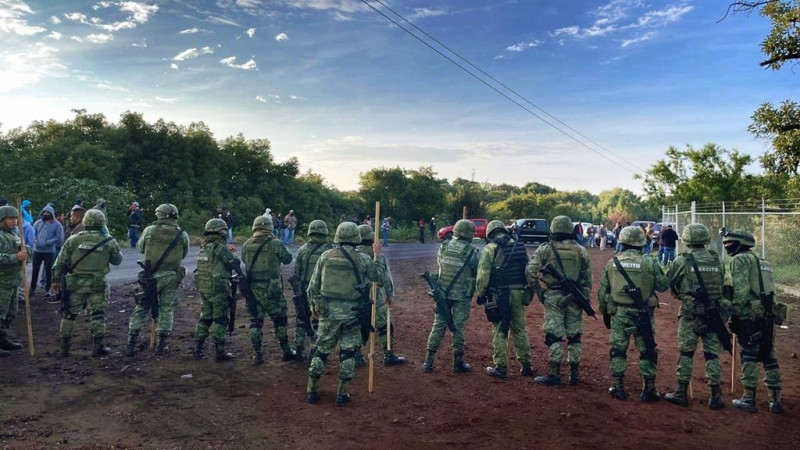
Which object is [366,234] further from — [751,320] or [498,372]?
[751,320]

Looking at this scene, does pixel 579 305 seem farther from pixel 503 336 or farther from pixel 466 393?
pixel 466 393

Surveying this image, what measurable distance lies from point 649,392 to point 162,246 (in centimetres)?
698

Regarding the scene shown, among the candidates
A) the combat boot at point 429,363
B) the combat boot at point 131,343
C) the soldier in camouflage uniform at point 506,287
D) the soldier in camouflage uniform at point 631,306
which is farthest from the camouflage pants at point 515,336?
the combat boot at point 131,343

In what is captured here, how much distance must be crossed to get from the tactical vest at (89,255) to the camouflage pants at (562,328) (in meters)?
6.31

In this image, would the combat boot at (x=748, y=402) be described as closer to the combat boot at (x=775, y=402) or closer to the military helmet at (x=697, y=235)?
the combat boot at (x=775, y=402)

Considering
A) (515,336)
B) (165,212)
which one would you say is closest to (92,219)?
(165,212)

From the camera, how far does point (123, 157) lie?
30625 mm

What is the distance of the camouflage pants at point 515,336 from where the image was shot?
7023 millimetres

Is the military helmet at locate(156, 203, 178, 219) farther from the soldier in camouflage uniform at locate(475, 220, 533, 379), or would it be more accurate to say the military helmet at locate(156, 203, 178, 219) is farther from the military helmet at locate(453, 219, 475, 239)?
the soldier in camouflage uniform at locate(475, 220, 533, 379)

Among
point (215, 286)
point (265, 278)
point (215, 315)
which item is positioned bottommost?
point (215, 315)

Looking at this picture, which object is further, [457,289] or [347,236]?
[457,289]

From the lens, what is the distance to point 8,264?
7.41m

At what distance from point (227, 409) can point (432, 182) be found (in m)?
41.6

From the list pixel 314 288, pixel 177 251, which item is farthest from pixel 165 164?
pixel 314 288
